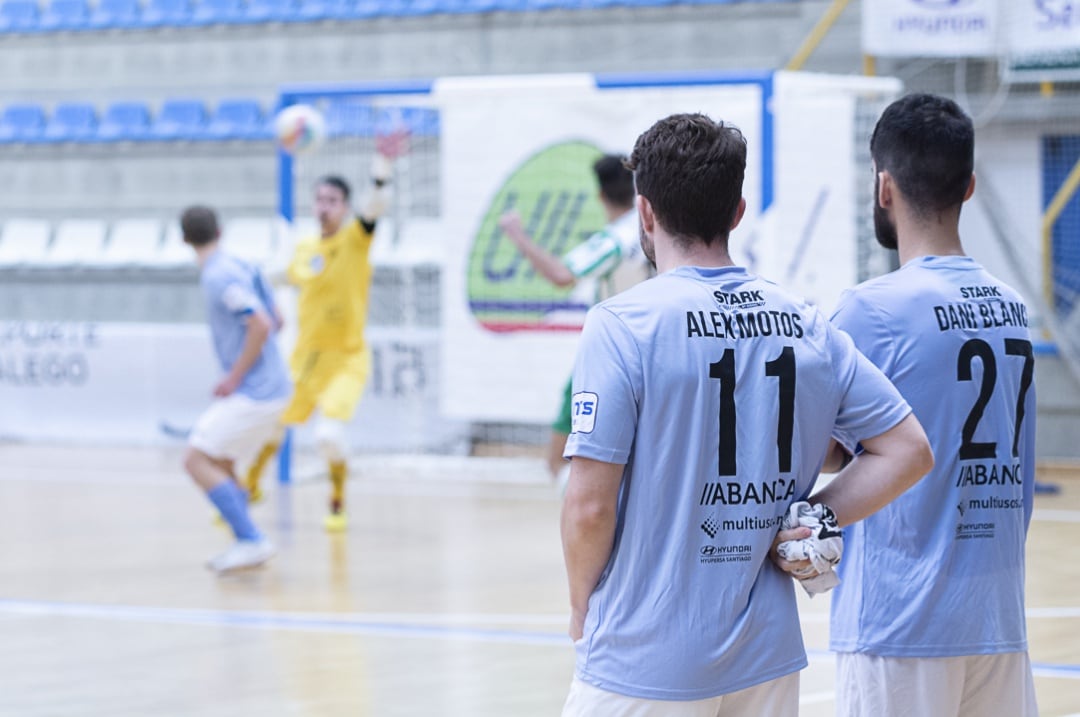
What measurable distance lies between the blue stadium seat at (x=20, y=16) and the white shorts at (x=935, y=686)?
1688cm

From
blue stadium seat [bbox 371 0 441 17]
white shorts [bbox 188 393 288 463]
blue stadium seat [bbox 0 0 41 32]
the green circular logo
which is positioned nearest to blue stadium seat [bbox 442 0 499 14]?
blue stadium seat [bbox 371 0 441 17]

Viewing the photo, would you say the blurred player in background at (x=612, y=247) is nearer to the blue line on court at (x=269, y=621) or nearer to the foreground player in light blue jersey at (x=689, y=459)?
the blue line on court at (x=269, y=621)

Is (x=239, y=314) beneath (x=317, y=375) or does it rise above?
above

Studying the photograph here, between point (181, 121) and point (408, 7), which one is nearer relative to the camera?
point (408, 7)

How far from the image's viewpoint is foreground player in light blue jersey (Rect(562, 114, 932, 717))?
8.71 feet

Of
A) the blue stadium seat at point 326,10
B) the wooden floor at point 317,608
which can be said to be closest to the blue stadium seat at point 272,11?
the blue stadium seat at point 326,10

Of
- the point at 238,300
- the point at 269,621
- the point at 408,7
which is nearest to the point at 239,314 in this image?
the point at 238,300

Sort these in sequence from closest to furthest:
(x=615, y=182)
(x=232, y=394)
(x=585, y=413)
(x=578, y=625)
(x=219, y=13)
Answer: (x=585, y=413)
(x=578, y=625)
(x=615, y=182)
(x=232, y=394)
(x=219, y=13)

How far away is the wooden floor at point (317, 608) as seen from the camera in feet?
19.0

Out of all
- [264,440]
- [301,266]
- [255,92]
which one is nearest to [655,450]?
[264,440]

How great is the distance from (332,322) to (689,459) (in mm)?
7809

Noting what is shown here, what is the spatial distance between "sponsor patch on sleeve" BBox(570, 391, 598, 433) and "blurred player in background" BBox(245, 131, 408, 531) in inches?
294

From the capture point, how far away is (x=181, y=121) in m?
17.2

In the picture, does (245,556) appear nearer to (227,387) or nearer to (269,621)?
(227,387)
